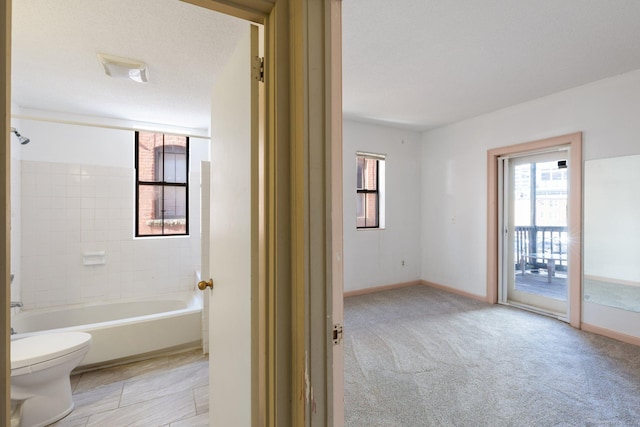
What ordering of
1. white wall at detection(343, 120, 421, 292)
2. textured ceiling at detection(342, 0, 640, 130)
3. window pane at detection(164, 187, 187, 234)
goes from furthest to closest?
white wall at detection(343, 120, 421, 292), window pane at detection(164, 187, 187, 234), textured ceiling at detection(342, 0, 640, 130)

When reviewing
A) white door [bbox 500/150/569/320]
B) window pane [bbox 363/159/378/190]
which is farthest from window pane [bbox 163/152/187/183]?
white door [bbox 500/150/569/320]

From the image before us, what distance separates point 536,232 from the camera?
354 centimetres

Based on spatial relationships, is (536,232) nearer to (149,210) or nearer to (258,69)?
(258,69)

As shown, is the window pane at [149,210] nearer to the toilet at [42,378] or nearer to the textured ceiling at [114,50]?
the textured ceiling at [114,50]

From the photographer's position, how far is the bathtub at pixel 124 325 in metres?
2.41

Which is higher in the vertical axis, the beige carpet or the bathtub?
the bathtub

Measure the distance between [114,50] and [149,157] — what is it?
1.82 m

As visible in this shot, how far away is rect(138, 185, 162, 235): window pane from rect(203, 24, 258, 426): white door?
2637 millimetres

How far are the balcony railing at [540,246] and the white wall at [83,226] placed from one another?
13.7 feet

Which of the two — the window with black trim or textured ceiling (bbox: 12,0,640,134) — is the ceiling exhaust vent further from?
the window with black trim

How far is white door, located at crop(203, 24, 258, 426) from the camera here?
1.10 meters

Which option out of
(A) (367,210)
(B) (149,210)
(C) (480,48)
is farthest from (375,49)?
(B) (149,210)

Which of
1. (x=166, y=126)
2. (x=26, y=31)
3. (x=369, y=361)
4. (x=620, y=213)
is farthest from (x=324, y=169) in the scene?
(x=166, y=126)

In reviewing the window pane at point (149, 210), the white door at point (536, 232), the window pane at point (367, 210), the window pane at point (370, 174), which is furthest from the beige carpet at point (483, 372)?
the window pane at point (149, 210)
